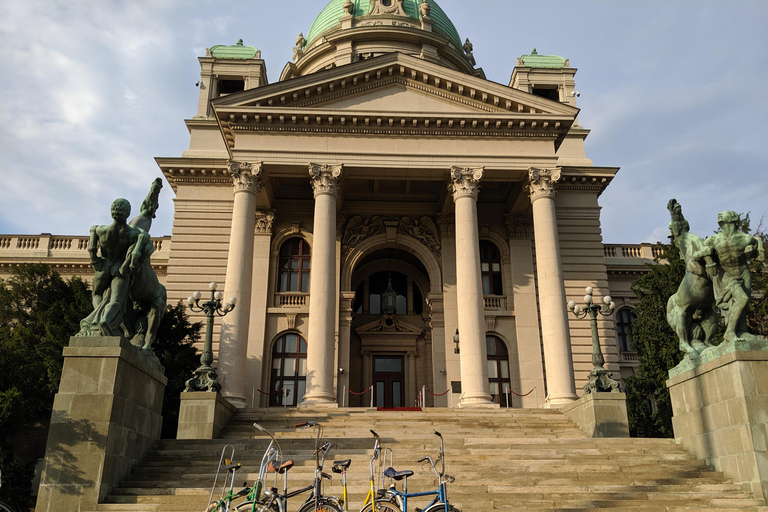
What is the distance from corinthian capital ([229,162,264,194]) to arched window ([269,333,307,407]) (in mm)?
7752

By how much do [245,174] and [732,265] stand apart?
1948cm

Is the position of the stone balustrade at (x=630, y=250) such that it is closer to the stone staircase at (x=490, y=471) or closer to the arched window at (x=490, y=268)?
the arched window at (x=490, y=268)

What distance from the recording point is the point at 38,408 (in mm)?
19766

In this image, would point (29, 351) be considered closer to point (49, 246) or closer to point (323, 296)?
point (323, 296)

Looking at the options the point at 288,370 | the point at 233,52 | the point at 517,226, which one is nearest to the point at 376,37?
the point at 233,52

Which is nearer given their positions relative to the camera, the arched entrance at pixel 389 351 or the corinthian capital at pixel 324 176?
the corinthian capital at pixel 324 176

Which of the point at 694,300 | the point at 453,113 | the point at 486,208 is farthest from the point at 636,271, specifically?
the point at 694,300

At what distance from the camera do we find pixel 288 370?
30859mm

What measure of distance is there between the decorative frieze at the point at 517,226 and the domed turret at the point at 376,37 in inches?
643

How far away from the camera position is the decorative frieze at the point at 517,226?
108 ft

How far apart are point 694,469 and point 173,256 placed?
2424cm

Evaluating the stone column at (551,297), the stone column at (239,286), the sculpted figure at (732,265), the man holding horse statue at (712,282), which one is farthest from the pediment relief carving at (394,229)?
the sculpted figure at (732,265)

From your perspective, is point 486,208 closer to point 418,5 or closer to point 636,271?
point 636,271

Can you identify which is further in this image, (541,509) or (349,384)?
(349,384)
